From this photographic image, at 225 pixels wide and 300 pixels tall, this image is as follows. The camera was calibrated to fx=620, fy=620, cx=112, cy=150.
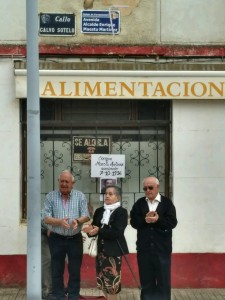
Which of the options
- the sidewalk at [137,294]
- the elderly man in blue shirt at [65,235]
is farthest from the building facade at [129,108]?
the elderly man in blue shirt at [65,235]

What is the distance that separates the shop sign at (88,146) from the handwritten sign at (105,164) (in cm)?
9

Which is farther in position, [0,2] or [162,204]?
[0,2]

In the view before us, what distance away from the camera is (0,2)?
8617 millimetres

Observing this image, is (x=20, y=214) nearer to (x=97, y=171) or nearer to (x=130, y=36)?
(x=97, y=171)

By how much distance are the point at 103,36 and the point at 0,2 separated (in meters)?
1.50

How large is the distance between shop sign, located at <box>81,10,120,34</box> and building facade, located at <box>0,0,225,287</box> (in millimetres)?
14

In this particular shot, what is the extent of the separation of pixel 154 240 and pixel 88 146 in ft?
7.49

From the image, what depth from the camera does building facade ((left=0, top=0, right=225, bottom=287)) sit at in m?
8.55

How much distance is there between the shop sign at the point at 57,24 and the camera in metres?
8.62

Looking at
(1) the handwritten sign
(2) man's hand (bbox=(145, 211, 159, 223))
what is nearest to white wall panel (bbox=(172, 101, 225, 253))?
(1) the handwritten sign

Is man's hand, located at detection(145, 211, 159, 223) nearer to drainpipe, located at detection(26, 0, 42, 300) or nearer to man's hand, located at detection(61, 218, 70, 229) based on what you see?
man's hand, located at detection(61, 218, 70, 229)

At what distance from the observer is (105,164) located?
8875mm

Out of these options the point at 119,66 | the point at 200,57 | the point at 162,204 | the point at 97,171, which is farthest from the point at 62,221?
the point at 200,57

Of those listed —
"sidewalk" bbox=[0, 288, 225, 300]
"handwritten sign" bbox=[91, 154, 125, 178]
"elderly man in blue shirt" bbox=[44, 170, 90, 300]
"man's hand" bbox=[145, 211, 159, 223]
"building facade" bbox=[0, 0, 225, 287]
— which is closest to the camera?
"man's hand" bbox=[145, 211, 159, 223]
